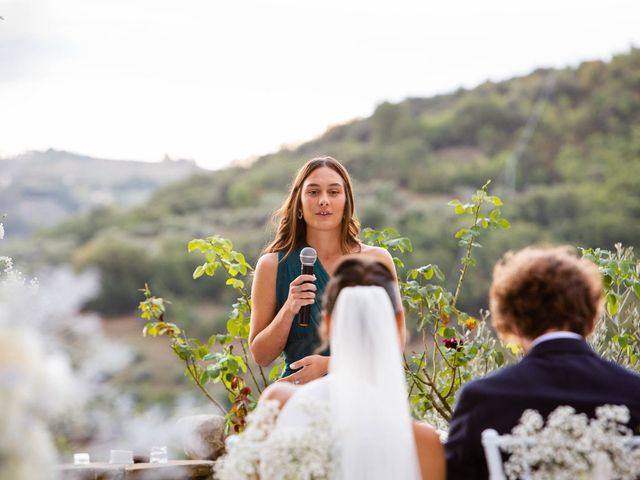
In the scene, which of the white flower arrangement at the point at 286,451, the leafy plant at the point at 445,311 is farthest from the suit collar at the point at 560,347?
the leafy plant at the point at 445,311

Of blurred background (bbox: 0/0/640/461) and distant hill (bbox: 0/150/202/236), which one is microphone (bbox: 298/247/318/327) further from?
distant hill (bbox: 0/150/202/236)

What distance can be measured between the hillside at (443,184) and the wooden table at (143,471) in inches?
586

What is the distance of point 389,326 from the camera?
2377 mm

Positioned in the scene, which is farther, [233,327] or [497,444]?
[233,327]

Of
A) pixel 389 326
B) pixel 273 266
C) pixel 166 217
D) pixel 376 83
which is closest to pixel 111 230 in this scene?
pixel 166 217

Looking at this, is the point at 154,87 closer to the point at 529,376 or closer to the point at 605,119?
the point at 605,119

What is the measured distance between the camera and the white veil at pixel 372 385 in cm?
232

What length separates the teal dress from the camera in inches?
151

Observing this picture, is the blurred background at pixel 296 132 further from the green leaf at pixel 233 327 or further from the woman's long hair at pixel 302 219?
the woman's long hair at pixel 302 219

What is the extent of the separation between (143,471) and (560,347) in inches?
94.5

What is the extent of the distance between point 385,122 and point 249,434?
25476 mm

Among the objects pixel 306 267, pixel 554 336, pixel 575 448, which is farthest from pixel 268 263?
pixel 575 448

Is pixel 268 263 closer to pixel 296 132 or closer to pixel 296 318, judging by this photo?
pixel 296 318

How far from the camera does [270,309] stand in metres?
3.93
